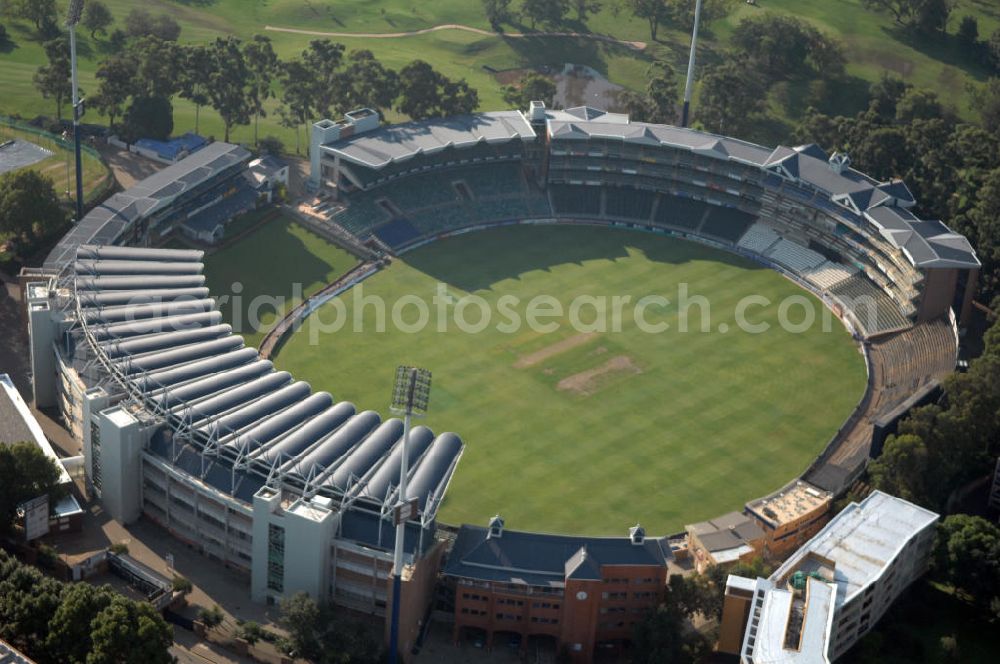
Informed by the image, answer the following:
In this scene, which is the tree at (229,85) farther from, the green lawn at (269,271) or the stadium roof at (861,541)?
the stadium roof at (861,541)

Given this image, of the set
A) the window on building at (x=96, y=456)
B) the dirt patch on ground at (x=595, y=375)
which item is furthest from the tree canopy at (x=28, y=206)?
the dirt patch on ground at (x=595, y=375)

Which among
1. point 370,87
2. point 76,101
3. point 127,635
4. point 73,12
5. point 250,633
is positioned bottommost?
point 250,633

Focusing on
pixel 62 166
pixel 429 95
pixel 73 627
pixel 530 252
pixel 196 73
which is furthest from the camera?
pixel 429 95

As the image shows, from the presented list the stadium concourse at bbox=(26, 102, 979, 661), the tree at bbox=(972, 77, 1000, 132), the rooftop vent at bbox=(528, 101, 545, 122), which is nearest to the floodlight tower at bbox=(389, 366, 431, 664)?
the stadium concourse at bbox=(26, 102, 979, 661)

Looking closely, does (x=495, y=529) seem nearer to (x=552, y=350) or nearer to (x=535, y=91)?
(x=552, y=350)

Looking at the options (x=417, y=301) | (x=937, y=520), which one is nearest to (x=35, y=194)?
(x=417, y=301)

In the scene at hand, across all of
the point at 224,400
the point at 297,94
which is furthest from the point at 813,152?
the point at 224,400
